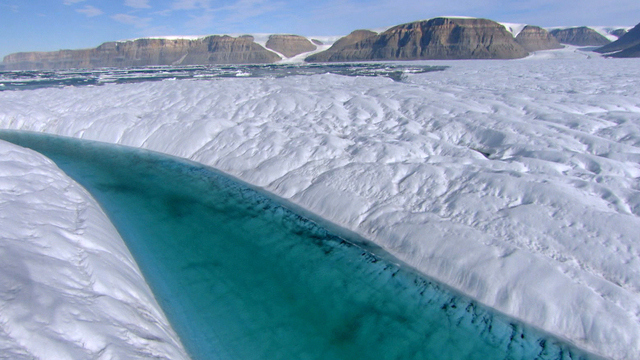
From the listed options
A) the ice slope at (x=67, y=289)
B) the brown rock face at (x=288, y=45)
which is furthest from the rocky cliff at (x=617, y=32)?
the ice slope at (x=67, y=289)

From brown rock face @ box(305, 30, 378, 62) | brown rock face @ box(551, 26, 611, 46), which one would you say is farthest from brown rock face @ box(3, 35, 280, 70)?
brown rock face @ box(551, 26, 611, 46)

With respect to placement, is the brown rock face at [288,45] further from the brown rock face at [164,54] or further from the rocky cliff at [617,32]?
the rocky cliff at [617,32]

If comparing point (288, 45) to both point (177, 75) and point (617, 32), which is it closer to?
point (177, 75)

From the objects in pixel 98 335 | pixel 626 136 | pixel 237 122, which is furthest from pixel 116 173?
pixel 626 136

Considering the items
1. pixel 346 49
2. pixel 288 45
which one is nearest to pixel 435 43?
pixel 346 49

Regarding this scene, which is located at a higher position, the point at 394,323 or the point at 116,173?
the point at 116,173

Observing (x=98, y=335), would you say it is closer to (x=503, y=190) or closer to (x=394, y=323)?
(x=394, y=323)

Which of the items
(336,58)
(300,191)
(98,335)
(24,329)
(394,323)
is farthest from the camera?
(336,58)
